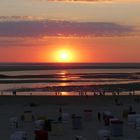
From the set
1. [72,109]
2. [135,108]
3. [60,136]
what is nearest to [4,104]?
[72,109]

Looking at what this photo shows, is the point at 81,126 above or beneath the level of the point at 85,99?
beneath

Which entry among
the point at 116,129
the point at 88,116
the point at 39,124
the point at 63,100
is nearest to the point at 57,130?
the point at 39,124

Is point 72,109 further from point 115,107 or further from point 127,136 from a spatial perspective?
point 127,136

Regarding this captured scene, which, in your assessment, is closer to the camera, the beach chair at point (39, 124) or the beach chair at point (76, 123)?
the beach chair at point (39, 124)

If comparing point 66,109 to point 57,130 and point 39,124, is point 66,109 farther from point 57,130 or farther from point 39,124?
point 57,130

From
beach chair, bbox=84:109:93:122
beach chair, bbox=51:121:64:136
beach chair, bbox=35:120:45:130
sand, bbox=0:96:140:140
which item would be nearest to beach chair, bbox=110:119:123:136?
sand, bbox=0:96:140:140

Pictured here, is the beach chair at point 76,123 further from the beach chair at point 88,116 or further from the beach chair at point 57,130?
the beach chair at point 88,116

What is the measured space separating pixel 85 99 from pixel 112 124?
76.3 ft

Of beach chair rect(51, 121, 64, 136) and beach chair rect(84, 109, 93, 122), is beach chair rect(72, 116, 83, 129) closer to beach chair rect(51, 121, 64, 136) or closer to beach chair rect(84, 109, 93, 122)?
beach chair rect(51, 121, 64, 136)

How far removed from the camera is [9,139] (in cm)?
2800

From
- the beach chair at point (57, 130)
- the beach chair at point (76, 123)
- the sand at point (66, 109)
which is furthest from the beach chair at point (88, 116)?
the beach chair at point (57, 130)

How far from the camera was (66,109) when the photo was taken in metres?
43.8

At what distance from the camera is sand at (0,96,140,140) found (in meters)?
30.6

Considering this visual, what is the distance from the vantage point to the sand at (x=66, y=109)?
3062 centimetres
